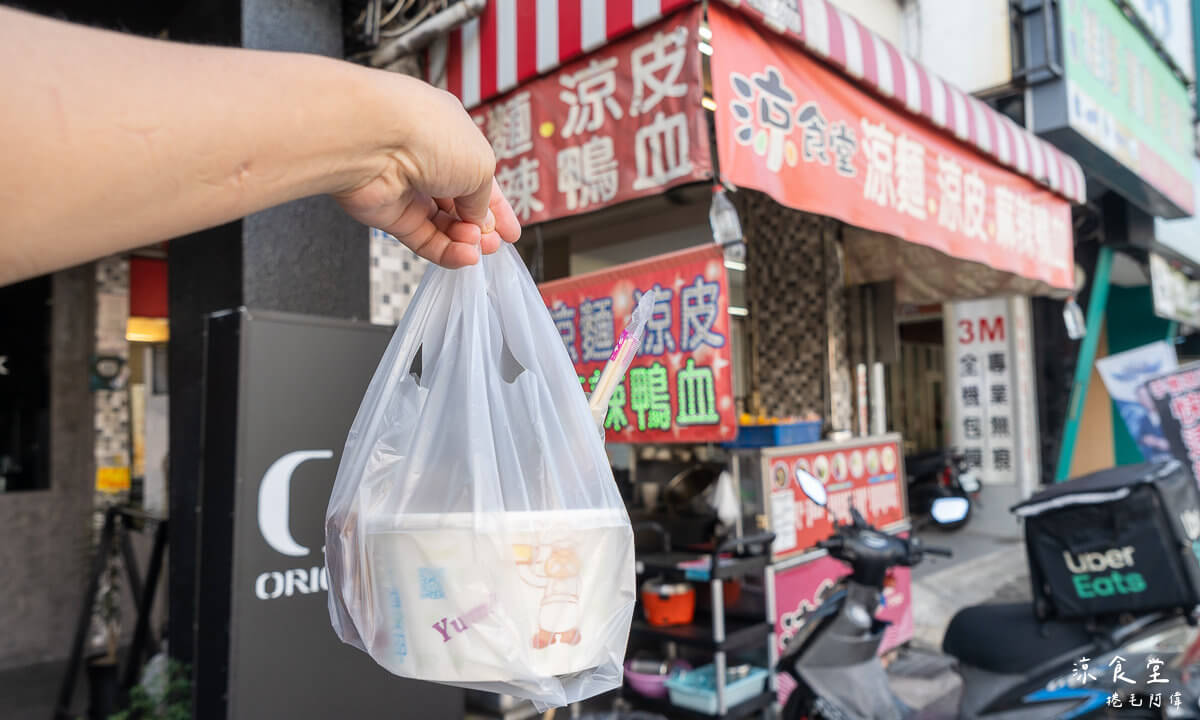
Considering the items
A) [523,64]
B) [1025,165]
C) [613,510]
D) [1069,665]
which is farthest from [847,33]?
[613,510]

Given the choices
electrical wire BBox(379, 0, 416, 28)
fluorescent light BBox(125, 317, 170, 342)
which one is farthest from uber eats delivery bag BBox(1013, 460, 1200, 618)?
fluorescent light BBox(125, 317, 170, 342)

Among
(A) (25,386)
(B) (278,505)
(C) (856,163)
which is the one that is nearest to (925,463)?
(C) (856,163)

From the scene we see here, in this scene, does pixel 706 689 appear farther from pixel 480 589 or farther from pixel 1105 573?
pixel 480 589

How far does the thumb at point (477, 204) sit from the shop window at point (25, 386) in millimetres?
5517

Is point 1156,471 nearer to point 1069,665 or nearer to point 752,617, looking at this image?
point 1069,665

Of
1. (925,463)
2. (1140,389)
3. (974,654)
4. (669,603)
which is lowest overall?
(974,654)

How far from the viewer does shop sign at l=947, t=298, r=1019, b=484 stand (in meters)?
8.98

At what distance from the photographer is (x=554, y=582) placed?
2.38 ft

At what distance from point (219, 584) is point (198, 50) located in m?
2.05

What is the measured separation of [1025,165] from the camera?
4738 mm

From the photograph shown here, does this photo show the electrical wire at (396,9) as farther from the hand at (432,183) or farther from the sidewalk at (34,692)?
the sidewalk at (34,692)

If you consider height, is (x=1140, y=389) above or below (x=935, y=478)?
above

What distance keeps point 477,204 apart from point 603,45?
7.65 feet

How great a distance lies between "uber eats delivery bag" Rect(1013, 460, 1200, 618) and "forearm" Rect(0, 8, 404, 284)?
355cm
